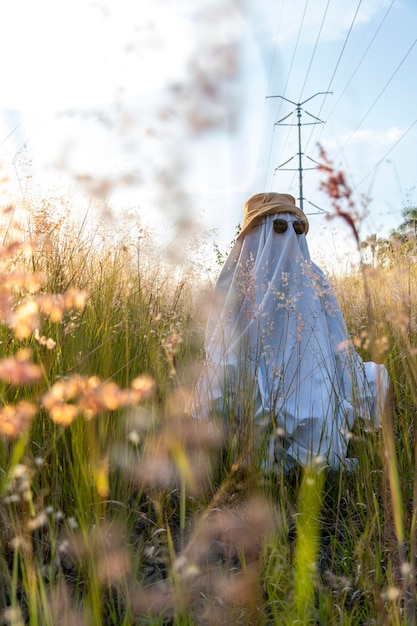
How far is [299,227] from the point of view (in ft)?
11.1

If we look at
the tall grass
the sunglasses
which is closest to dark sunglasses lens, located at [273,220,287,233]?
the sunglasses

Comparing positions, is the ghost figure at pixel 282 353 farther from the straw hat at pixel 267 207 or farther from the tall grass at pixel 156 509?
the tall grass at pixel 156 509

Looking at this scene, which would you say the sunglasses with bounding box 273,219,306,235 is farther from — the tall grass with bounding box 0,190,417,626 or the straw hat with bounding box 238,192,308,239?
the tall grass with bounding box 0,190,417,626

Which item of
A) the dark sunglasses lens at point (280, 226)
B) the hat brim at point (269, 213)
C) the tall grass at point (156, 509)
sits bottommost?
the tall grass at point (156, 509)

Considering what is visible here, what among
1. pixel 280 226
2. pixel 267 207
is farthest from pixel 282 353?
pixel 267 207

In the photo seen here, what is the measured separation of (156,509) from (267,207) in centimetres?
202

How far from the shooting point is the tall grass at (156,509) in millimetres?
1568

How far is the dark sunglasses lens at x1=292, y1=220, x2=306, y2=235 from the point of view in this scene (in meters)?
3.36

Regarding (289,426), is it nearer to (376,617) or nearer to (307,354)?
(307,354)

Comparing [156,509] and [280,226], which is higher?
[280,226]

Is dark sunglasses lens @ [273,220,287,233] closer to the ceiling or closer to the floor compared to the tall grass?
closer to the ceiling

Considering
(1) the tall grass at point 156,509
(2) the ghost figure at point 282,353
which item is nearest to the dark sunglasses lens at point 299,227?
(2) the ghost figure at point 282,353

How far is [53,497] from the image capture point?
6.37 ft

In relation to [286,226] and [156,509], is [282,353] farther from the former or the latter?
[156,509]
